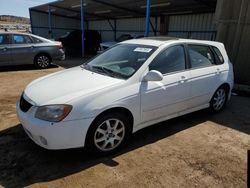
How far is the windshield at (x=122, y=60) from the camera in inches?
132

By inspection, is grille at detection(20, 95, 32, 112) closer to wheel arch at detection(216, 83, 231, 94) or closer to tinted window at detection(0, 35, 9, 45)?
wheel arch at detection(216, 83, 231, 94)

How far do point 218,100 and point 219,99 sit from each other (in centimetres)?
4

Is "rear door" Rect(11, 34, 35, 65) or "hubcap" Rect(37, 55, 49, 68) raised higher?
"rear door" Rect(11, 34, 35, 65)

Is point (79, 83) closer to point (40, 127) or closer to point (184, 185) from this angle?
point (40, 127)

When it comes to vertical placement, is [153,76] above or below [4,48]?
above

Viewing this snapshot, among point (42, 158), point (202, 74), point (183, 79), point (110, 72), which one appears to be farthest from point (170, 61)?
point (42, 158)

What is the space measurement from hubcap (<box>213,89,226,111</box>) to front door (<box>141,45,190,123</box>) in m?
1.07

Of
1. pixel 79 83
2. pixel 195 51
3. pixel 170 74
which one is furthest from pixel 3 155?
→ pixel 195 51

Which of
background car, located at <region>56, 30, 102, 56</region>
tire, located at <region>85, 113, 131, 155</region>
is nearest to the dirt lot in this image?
tire, located at <region>85, 113, 131, 155</region>

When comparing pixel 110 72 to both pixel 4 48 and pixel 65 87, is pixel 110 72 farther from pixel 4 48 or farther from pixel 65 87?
pixel 4 48

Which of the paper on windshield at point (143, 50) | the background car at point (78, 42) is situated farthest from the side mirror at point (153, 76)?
the background car at point (78, 42)

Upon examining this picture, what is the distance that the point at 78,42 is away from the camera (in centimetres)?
1691

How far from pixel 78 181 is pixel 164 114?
172 cm

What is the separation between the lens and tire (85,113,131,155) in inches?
113
